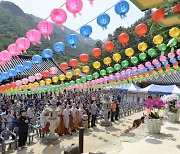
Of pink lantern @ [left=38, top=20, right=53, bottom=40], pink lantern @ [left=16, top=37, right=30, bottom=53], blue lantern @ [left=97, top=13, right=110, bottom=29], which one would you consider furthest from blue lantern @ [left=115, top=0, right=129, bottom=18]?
pink lantern @ [left=16, top=37, right=30, bottom=53]

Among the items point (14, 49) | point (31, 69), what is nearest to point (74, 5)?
point (14, 49)

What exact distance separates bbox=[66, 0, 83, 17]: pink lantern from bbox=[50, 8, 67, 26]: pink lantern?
1.05 feet

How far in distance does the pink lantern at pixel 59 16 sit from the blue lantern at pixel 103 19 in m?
1.10

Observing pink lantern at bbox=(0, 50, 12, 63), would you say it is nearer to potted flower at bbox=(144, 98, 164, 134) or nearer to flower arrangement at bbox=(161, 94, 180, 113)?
potted flower at bbox=(144, 98, 164, 134)

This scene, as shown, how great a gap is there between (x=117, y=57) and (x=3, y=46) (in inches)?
1885

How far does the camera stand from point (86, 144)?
10461mm

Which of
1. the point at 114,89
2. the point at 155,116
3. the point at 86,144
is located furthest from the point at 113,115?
the point at 114,89

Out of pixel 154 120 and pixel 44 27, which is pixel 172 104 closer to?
pixel 154 120

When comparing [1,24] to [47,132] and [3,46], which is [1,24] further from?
[47,132]

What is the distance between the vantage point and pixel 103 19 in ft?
22.0

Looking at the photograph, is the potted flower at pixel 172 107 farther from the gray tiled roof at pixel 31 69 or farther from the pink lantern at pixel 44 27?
the gray tiled roof at pixel 31 69

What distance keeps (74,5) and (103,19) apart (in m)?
1.29

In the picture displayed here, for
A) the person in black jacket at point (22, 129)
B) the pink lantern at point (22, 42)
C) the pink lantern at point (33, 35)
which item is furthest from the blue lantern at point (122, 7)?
the person in black jacket at point (22, 129)

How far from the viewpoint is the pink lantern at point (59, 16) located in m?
5.93
